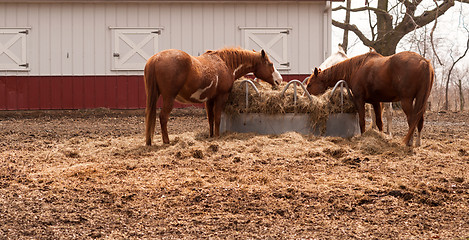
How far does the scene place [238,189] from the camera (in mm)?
4363

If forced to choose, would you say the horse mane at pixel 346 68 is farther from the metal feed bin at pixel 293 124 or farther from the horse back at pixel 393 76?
the metal feed bin at pixel 293 124

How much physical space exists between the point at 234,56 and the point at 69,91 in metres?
7.31

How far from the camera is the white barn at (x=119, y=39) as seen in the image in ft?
43.8

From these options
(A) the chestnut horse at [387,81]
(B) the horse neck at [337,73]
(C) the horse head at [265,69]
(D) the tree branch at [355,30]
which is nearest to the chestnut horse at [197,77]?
(C) the horse head at [265,69]

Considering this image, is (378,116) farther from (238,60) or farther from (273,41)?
(273,41)

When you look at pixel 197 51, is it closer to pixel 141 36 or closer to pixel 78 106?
pixel 141 36

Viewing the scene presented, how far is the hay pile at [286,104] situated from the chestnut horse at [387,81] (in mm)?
304

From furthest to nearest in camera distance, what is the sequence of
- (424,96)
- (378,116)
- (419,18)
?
1. (419,18)
2. (378,116)
3. (424,96)

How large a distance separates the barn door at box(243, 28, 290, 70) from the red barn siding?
486 mm

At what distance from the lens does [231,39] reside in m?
13.4

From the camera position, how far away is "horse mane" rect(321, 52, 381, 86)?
7320mm

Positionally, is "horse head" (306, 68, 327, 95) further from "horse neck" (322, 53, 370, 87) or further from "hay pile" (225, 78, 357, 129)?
"hay pile" (225, 78, 357, 129)

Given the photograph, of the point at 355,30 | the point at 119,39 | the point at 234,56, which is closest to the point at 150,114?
the point at 234,56

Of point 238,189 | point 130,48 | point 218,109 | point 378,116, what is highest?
point 130,48
